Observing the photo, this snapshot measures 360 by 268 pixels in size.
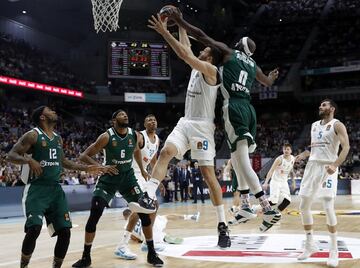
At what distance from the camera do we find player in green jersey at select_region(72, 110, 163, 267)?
5867 millimetres

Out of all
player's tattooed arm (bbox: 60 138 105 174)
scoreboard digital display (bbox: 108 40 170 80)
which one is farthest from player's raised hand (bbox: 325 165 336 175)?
scoreboard digital display (bbox: 108 40 170 80)

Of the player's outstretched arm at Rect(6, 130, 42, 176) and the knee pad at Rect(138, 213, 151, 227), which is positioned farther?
the knee pad at Rect(138, 213, 151, 227)

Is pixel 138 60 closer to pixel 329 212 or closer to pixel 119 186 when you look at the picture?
pixel 119 186

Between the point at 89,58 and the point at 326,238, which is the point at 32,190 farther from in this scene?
the point at 89,58

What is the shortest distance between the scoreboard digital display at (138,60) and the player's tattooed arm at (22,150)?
60.9ft

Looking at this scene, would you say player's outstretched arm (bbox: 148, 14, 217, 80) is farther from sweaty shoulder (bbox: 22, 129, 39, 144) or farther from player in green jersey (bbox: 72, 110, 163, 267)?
sweaty shoulder (bbox: 22, 129, 39, 144)

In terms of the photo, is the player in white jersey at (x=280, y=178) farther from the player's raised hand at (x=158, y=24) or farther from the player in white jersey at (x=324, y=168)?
the player's raised hand at (x=158, y=24)

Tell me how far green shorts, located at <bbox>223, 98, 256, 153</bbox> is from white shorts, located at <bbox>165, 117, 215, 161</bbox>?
56 centimetres

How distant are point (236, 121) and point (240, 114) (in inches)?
3.5

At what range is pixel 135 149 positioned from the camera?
21.7ft

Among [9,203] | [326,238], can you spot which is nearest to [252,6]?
[9,203]

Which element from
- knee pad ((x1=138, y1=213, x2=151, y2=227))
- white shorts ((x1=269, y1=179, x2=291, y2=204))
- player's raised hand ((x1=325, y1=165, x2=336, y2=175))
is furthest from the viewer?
white shorts ((x1=269, y1=179, x2=291, y2=204))

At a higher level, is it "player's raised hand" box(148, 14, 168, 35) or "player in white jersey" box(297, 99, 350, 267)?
"player's raised hand" box(148, 14, 168, 35)

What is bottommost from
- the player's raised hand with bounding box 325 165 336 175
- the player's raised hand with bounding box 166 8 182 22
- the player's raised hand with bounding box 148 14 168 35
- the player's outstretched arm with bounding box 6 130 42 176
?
the player's raised hand with bounding box 325 165 336 175
